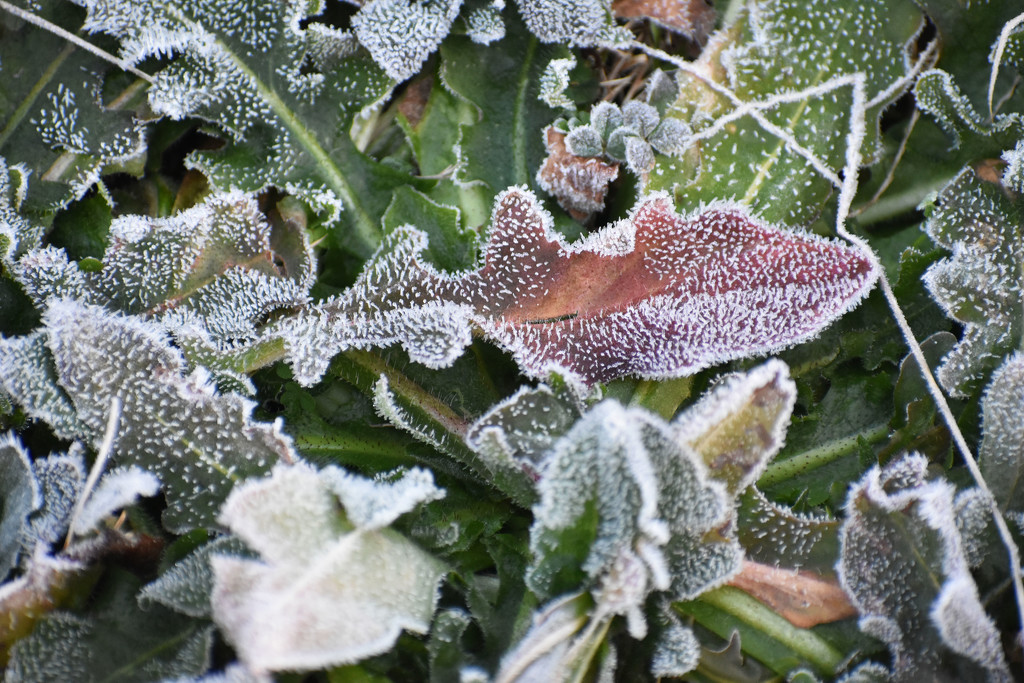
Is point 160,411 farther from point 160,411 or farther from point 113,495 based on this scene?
point 113,495

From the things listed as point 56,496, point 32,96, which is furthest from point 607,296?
point 32,96

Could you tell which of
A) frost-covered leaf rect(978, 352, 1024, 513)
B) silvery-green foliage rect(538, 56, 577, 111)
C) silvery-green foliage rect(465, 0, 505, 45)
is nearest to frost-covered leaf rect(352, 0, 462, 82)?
silvery-green foliage rect(465, 0, 505, 45)

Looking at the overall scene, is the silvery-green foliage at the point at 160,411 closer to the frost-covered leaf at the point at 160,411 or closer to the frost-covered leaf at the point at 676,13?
the frost-covered leaf at the point at 160,411

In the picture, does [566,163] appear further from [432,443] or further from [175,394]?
[175,394]

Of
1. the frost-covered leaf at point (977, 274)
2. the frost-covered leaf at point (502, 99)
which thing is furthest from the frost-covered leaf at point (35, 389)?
the frost-covered leaf at point (977, 274)

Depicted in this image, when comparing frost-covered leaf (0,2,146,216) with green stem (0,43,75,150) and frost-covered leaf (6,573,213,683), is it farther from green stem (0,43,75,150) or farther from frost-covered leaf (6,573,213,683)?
frost-covered leaf (6,573,213,683)
